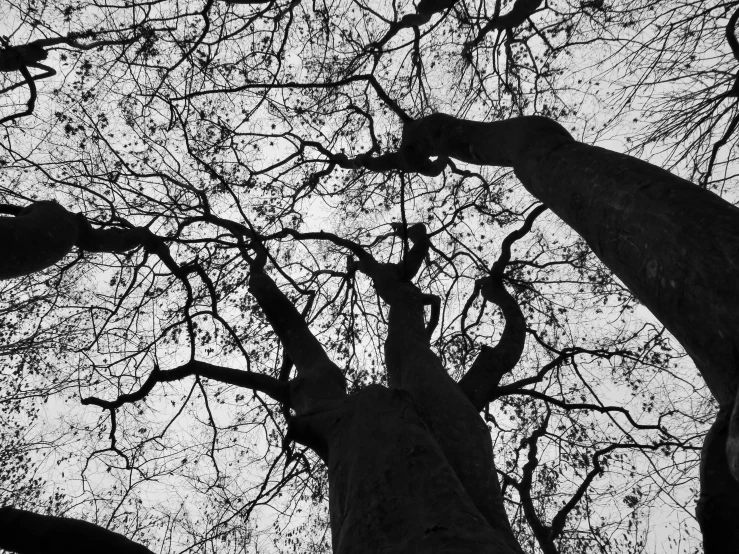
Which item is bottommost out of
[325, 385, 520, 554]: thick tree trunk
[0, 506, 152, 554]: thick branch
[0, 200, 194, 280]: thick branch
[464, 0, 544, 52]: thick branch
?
[0, 506, 152, 554]: thick branch

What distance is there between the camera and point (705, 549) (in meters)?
1.67

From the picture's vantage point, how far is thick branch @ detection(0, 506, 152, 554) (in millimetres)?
1506

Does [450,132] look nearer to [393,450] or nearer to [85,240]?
[393,450]

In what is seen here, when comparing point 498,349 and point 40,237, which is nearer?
point 40,237

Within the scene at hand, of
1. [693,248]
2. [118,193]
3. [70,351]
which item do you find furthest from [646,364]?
[70,351]

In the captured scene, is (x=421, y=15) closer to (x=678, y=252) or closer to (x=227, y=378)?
(x=227, y=378)

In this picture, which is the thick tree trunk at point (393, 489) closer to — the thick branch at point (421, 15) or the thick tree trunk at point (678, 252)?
the thick tree trunk at point (678, 252)

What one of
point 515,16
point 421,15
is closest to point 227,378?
point 421,15

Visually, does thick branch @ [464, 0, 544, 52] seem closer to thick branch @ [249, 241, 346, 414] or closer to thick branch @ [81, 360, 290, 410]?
thick branch @ [249, 241, 346, 414]

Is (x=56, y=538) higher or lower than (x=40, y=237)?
lower

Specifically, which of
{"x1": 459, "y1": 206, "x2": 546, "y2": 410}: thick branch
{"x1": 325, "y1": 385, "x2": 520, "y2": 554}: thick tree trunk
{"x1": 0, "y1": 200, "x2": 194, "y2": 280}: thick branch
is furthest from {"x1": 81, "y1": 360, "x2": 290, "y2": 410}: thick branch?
{"x1": 459, "y1": 206, "x2": 546, "y2": 410}: thick branch

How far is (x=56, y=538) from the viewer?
1518mm

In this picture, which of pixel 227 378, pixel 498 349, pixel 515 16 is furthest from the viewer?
pixel 515 16

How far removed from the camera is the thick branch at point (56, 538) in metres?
1.51
